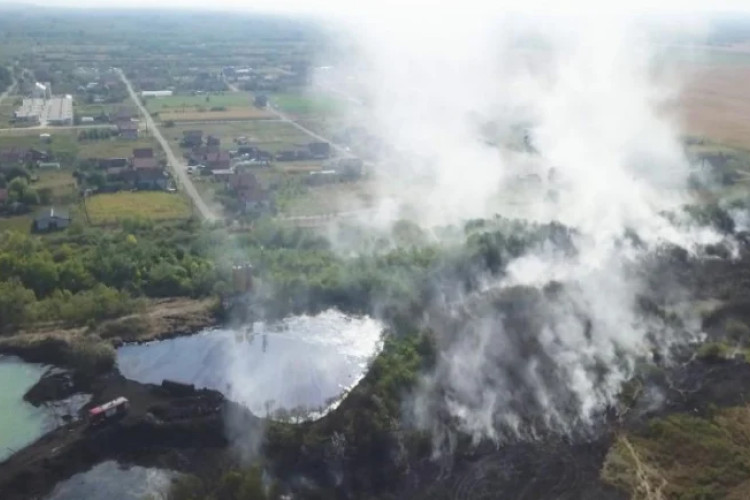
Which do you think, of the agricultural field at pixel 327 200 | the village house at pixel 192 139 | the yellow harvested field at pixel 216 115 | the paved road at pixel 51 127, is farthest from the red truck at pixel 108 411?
the yellow harvested field at pixel 216 115

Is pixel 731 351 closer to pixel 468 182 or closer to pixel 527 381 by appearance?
pixel 527 381

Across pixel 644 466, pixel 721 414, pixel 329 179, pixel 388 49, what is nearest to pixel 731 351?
pixel 721 414

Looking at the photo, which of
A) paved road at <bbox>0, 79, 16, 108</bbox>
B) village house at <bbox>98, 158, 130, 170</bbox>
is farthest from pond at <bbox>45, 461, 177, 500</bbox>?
paved road at <bbox>0, 79, 16, 108</bbox>

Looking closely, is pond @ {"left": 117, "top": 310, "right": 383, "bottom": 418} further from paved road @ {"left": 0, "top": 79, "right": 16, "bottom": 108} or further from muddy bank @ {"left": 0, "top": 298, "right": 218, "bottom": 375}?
paved road @ {"left": 0, "top": 79, "right": 16, "bottom": 108}

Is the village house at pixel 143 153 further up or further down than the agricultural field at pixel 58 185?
further up

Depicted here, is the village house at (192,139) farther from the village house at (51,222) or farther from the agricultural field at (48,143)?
the village house at (51,222)
